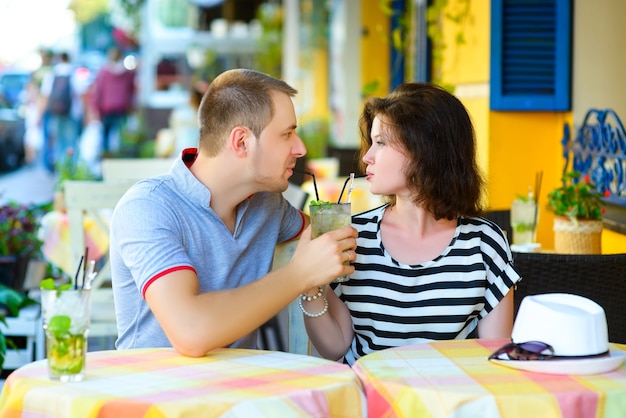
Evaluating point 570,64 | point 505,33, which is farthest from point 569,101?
point 505,33

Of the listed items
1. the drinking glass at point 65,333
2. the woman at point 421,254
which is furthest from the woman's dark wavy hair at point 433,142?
the drinking glass at point 65,333

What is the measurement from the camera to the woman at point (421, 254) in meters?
2.40

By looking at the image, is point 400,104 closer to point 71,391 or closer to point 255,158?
point 255,158

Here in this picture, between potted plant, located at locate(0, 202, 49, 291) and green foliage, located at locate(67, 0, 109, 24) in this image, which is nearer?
potted plant, located at locate(0, 202, 49, 291)

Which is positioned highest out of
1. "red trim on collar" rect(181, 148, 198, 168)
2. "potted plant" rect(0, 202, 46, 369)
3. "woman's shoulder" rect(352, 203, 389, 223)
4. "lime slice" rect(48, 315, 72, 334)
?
"red trim on collar" rect(181, 148, 198, 168)

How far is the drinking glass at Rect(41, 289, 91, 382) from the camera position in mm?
1816

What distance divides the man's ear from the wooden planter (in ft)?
4.86

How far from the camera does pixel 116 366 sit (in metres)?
1.93

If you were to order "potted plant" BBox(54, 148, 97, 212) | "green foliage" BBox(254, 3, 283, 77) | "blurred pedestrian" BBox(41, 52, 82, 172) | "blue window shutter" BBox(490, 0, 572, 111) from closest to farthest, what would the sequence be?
"blue window shutter" BBox(490, 0, 572, 111)
"potted plant" BBox(54, 148, 97, 212)
"blurred pedestrian" BBox(41, 52, 82, 172)
"green foliage" BBox(254, 3, 283, 77)

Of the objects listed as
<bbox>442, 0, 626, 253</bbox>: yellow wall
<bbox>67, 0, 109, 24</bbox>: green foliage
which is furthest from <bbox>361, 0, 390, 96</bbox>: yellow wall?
<bbox>67, 0, 109, 24</bbox>: green foliage

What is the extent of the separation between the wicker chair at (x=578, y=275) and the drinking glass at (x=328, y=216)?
0.79 metres

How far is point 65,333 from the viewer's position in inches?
71.7

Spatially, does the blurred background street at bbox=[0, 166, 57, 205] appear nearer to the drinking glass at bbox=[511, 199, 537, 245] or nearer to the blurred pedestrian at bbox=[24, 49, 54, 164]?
the blurred pedestrian at bbox=[24, 49, 54, 164]

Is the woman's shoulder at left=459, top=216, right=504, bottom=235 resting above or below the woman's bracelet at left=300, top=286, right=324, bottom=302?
above
